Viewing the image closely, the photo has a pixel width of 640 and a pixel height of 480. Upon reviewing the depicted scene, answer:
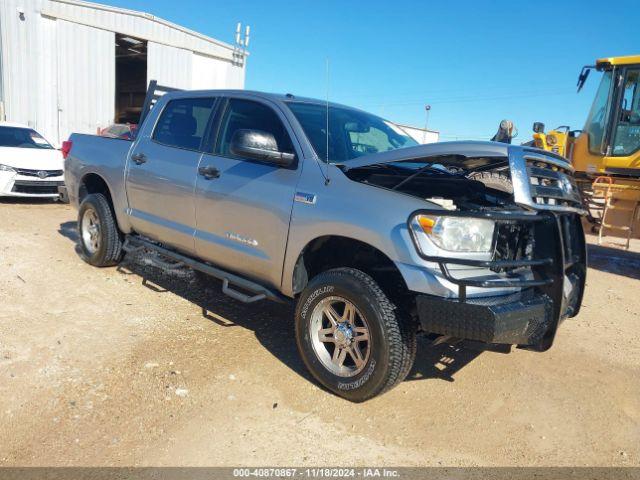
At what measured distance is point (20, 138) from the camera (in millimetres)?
10727

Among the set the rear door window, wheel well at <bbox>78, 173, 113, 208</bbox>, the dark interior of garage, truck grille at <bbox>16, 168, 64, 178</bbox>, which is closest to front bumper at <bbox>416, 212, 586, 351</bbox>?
the rear door window

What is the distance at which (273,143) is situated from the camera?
138 inches

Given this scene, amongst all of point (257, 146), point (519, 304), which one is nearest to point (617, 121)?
point (519, 304)

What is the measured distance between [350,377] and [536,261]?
4.40 feet

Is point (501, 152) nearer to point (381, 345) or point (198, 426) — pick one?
point (381, 345)

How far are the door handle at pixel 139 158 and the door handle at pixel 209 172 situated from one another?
0.97 metres

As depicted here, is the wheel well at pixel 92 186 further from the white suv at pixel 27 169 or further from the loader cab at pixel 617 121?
the loader cab at pixel 617 121

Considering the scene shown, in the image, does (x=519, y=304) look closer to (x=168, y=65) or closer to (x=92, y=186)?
(x=92, y=186)

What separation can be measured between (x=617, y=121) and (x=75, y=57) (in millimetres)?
16017

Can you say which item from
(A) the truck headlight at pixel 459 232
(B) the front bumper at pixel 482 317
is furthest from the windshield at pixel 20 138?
(B) the front bumper at pixel 482 317

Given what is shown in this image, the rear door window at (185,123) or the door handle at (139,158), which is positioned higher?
the rear door window at (185,123)

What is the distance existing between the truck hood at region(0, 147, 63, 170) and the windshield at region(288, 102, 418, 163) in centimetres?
788

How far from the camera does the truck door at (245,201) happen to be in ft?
11.7

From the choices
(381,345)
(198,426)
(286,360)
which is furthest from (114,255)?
(381,345)
